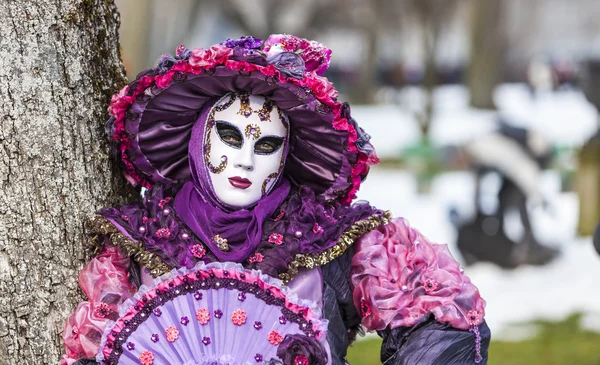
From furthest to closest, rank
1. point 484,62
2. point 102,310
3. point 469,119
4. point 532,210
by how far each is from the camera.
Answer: point 469,119 → point 484,62 → point 532,210 → point 102,310

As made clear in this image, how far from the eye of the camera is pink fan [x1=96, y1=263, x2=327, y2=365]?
2.37 m

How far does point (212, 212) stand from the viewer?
2.58m

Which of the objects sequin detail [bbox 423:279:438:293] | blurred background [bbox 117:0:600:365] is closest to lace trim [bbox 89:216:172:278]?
sequin detail [bbox 423:279:438:293]

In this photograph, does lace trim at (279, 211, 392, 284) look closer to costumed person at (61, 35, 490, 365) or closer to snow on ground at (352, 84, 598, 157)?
costumed person at (61, 35, 490, 365)

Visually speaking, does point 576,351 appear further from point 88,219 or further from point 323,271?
point 88,219

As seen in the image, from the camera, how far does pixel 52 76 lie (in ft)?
8.23

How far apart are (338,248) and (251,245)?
272 mm

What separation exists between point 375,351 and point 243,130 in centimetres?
372

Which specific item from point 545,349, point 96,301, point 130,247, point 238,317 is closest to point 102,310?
point 96,301

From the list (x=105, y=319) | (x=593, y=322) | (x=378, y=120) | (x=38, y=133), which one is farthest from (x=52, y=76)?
(x=378, y=120)

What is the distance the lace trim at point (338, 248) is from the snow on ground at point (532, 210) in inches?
159

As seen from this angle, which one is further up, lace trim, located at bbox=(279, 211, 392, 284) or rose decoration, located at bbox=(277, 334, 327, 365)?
lace trim, located at bbox=(279, 211, 392, 284)

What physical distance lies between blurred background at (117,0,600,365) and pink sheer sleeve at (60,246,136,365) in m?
3.34

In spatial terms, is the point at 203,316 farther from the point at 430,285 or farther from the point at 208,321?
the point at 430,285
